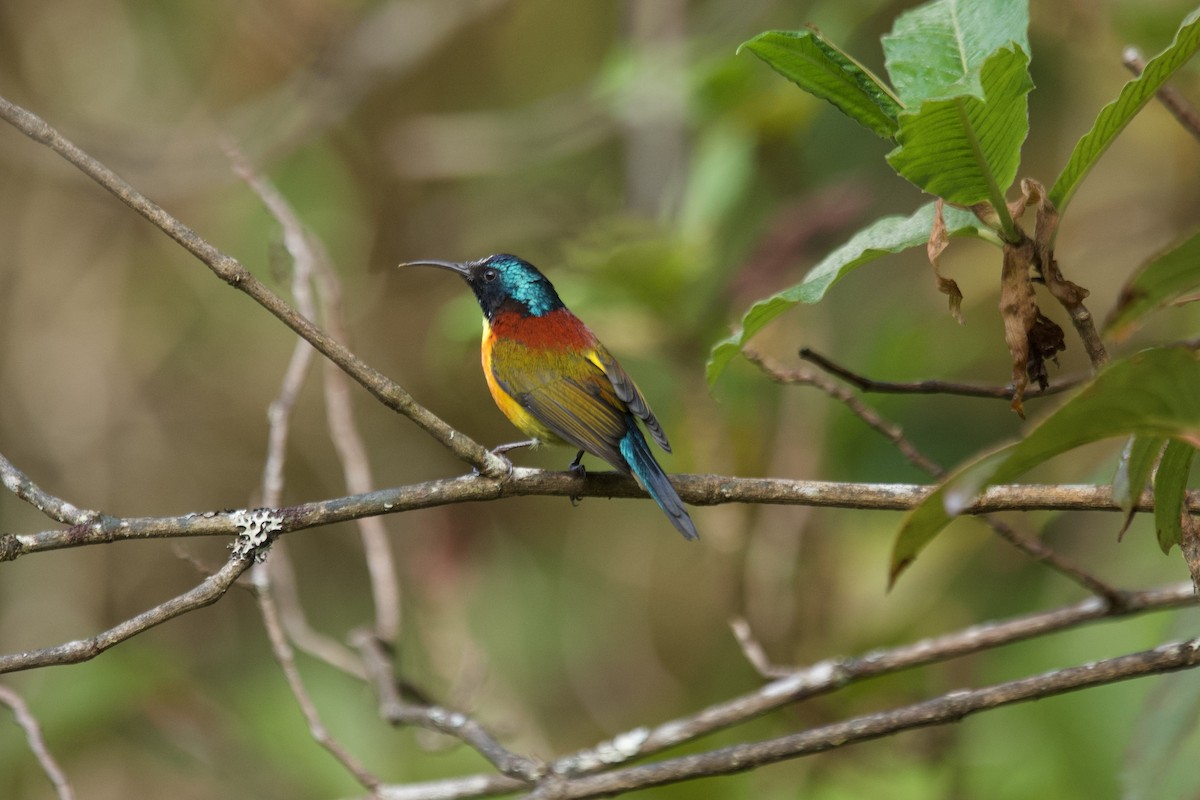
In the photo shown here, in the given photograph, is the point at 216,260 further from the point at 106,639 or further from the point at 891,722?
the point at 891,722

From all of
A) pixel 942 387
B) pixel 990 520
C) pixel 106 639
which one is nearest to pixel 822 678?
pixel 990 520

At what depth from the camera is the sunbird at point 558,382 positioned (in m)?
3.37

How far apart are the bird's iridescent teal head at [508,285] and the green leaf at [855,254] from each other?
230 cm

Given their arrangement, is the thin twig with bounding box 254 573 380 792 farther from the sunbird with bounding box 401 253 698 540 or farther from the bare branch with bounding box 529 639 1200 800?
the sunbird with bounding box 401 253 698 540

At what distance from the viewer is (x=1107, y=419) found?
5.03ft

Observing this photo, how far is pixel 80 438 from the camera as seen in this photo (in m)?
6.02

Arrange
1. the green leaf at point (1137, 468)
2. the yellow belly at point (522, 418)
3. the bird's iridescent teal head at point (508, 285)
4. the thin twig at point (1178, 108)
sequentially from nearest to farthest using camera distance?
the green leaf at point (1137, 468) → the thin twig at point (1178, 108) → the yellow belly at point (522, 418) → the bird's iridescent teal head at point (508, 285)

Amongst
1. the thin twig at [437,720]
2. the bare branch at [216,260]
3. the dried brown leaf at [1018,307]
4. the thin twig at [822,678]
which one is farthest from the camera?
the thin twig at [822,678]

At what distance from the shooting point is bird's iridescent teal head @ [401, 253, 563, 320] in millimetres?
4383

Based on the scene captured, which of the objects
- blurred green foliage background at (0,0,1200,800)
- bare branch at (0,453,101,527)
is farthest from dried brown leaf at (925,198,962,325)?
Answer: blurred green foliage background at (0,0,1200,800)

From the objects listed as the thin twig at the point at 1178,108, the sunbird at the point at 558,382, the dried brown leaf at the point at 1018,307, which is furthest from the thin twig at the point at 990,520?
the thin twig at the point at 1178,108

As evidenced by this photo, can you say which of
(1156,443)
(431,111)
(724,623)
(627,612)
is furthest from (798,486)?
(431,111)

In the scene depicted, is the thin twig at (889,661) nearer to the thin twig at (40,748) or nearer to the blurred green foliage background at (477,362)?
the blurred green foliage background at (477,362)

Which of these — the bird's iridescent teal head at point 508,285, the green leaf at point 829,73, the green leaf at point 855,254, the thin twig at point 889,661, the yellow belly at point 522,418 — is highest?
the bird's iridescent teal head at point 508,285
